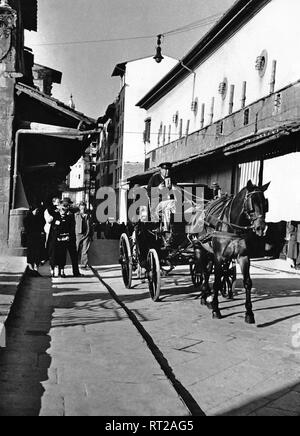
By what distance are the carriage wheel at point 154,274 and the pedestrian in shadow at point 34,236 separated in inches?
122

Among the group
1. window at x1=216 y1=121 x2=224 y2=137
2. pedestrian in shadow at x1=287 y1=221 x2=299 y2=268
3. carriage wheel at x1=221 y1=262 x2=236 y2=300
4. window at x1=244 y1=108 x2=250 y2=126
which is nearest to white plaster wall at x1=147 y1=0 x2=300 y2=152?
window at x1=244 y1=108 x2=250 y2=126

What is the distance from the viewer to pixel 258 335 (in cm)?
637

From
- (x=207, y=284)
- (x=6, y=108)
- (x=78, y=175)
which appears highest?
(x=78, y=175)

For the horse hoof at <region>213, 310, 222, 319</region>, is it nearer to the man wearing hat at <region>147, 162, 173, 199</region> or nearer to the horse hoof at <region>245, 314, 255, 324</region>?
the horse hoof at <region>245, 314, 255, 324</region>

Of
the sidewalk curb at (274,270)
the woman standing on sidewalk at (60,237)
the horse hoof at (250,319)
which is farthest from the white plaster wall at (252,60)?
the horse hoof at (250,319)

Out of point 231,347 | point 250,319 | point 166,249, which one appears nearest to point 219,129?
point 166,249

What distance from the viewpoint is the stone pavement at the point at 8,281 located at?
5.97m

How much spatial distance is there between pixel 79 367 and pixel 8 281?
13.9ft

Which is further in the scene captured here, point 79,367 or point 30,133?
point 30,133

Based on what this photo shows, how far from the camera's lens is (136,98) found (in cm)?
4484

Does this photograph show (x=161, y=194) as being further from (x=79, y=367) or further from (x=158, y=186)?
(x=79, y=367)

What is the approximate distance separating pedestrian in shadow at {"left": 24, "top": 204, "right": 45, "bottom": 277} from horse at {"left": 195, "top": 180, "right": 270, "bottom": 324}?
4168 mm

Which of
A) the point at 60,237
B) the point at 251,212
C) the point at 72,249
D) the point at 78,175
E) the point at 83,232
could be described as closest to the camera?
the point at 251,212
